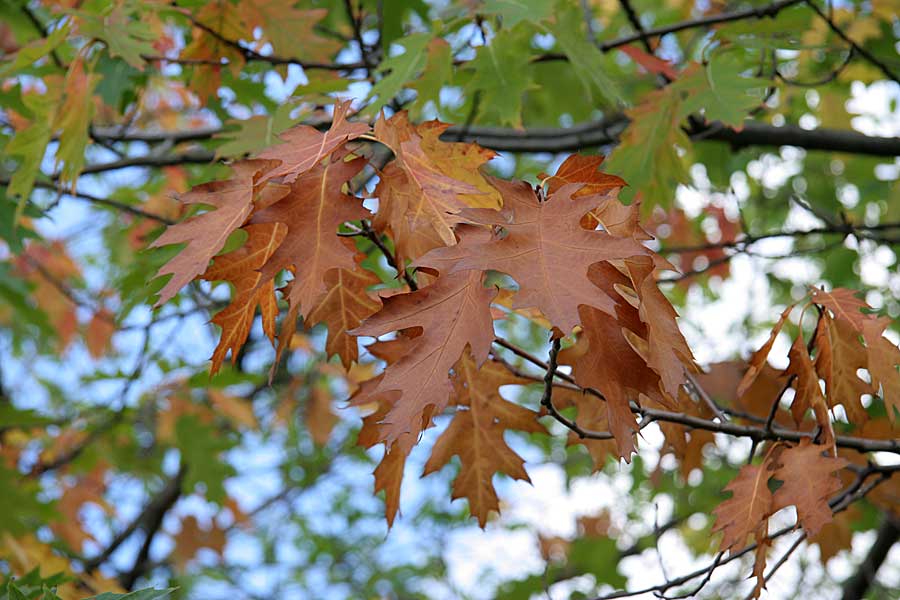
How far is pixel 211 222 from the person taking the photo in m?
1.28

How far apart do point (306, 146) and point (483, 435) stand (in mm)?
621

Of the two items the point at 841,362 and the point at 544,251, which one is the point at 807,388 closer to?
the point at 841,362

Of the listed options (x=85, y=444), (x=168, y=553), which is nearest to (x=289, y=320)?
(x=85, y=444)

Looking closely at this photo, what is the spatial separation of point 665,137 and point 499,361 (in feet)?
3.09

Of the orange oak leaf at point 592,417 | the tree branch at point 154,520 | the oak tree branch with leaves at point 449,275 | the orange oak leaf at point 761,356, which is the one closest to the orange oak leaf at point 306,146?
the oak tree branch with leaves at point 449,275

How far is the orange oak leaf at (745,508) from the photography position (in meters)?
1.38

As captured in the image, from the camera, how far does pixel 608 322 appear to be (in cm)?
122

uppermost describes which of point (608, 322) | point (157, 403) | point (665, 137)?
point (608, 322)

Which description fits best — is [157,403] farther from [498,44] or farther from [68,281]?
[498,44]

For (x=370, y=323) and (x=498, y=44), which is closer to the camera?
(x=370, y=323)

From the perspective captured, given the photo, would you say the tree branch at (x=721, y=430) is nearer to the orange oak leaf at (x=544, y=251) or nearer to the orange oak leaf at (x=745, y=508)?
the orange oak leaf at (x=745, y=508)

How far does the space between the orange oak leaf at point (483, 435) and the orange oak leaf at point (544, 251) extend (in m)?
0.47

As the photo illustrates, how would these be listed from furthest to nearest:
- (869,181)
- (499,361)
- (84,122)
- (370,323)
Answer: (869,181) → (84,122) → (499,361) → (370,323)

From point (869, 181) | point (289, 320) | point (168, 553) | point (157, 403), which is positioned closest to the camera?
point (289, 320)
